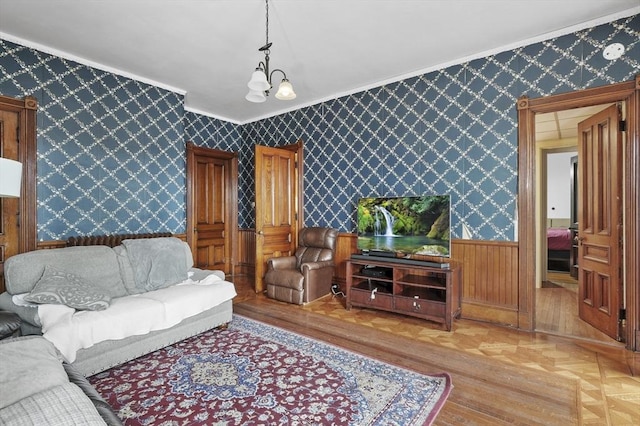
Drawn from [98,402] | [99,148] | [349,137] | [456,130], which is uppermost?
[349,137]

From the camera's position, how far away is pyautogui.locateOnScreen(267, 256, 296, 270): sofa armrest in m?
4.51

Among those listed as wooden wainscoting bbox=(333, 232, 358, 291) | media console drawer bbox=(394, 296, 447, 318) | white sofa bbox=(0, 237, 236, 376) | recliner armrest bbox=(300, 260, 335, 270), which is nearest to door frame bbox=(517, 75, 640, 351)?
media console drawer bbox=(394, 296, 447, 318)

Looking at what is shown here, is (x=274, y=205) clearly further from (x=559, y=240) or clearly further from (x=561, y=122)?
(x=559, y=240)

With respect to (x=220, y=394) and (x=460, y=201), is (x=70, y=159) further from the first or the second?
(x=460, y=201)

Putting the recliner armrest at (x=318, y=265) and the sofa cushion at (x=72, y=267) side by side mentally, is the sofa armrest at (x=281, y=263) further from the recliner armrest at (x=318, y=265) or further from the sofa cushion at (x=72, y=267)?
the sofa cushion at (x=72, y=267)

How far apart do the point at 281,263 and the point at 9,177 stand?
3056mm

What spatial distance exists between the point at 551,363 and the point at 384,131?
301 centimetres

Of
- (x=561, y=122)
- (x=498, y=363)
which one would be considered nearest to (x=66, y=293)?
(x=498, y=363)

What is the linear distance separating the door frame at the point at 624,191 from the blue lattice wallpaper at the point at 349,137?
0.31 feet

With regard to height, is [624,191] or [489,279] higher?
[624,191]

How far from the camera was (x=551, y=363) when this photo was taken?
2559mm

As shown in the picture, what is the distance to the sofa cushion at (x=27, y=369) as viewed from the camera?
1.22 m

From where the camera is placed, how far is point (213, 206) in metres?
5.96

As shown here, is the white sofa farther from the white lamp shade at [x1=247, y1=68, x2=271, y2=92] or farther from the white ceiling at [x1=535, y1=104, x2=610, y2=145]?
the white ceiling at [x1=535, y1=104, x2=610, y2=145]
